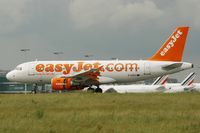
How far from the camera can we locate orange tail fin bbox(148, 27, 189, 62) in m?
49.1

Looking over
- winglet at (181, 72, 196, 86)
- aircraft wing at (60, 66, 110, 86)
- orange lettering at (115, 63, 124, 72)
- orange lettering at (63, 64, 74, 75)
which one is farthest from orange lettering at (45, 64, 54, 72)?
winglet at (181, 72, 196, 86)

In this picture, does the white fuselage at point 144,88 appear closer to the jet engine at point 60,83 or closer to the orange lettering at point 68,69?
the orange lettering at point 68,69

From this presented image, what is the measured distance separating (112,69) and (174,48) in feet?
23.3

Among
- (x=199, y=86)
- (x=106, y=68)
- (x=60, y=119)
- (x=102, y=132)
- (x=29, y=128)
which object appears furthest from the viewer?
(x=199, y=86)

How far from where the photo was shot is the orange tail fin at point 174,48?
1933 inches

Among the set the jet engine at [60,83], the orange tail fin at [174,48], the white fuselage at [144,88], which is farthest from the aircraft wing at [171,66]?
the white fuselage at [144,88]

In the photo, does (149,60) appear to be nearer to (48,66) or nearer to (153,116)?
(48,66)

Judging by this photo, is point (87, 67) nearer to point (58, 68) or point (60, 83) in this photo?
point (58, 68)

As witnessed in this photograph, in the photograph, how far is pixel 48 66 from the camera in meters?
49.7

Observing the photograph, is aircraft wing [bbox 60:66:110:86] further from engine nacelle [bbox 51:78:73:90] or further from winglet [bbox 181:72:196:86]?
winglet [bbox 181:72:196:86]

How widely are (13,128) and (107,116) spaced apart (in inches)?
201

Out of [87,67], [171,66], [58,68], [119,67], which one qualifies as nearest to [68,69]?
[58,68]

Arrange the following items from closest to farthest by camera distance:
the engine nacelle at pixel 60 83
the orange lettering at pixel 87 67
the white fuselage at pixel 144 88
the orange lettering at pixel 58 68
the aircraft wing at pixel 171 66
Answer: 1. the engine nacelle at pixel 60 83
2. the aircraft wing at pixel 171 66
3. the orange lettering at pixel 87 67
4. the orange lettering at pixel 58 68
5. the white fuselage at pixel 144 88

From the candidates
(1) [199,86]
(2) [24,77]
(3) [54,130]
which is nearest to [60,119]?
(3) [54,130]
